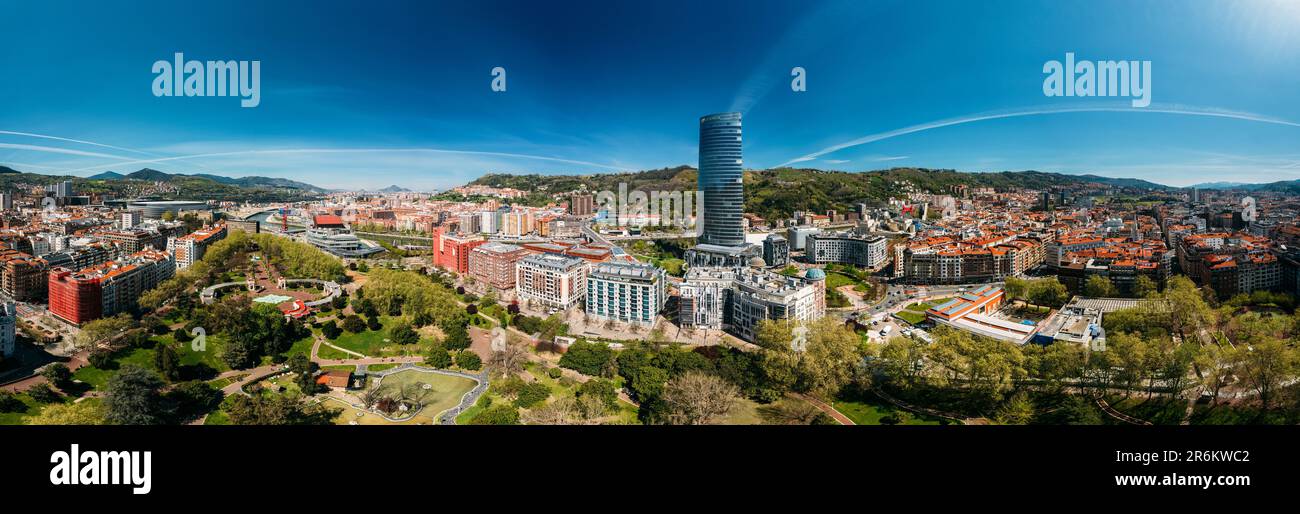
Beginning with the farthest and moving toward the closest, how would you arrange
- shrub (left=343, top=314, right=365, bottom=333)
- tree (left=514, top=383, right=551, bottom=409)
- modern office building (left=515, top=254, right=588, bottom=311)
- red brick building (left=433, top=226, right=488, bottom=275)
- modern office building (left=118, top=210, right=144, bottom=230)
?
red brick building (left=433, top=226, right=488, bottom=275)
modern office building (left=515, top=254, right=588, bottom=311)
modern office building (left=118, top=210, right=144, bottom=230)
shrub (left=343, top=314, right=365, bottom=333)
tree (left=514, top=383, right=551, bottom=409)

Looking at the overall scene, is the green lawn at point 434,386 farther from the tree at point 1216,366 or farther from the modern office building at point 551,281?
the tree at point 1216,366

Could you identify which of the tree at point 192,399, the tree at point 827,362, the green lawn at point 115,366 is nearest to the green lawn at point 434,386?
the tree at point 192,399

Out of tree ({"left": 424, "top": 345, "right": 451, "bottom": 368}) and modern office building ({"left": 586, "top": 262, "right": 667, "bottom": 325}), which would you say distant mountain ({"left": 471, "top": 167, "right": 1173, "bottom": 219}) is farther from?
tree ({"left": 424, "top": 345, "right": 451, "bottom": 368})

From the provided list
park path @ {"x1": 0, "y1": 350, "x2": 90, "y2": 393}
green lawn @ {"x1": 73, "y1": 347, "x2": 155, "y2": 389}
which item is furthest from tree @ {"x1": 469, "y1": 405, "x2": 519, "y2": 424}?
park path @ {"x1": 0, "y1": 350, "x2": 90, "y2": 393}

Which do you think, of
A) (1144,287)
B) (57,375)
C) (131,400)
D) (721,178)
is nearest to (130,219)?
(57,375)

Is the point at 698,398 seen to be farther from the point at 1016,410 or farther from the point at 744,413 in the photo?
the point at 1016,410
